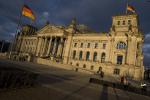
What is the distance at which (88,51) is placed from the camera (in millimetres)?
67000

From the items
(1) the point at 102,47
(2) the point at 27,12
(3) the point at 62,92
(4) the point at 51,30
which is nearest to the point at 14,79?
(3) the point at 62,92

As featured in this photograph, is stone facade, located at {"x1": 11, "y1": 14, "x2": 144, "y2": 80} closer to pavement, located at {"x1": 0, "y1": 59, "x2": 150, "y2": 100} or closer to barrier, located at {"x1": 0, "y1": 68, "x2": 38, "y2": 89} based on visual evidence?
pavement, located at {"x1": 0, "y1": 59, "x2": 150, "y2": 100}

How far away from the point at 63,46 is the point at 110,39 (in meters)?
24.7

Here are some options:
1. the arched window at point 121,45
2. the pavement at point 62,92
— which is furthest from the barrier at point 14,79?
the arched window at point 121,45

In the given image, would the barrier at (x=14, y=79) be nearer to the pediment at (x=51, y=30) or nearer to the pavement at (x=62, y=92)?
the pavement at (x=62, y=92)

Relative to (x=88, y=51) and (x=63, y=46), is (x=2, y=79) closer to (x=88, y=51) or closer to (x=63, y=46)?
(x=88, y=51)

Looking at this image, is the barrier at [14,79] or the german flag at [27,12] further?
the german flag at [27,12]

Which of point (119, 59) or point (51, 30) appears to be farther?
point (51, 30)

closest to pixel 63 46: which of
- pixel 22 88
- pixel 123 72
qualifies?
pixel 123 72

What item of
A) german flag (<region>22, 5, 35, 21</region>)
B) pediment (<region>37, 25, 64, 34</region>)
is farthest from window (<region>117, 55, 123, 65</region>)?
german flag (<region>22, 5, 35, 21</region>)

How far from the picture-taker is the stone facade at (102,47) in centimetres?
5578

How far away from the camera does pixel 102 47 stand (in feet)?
208

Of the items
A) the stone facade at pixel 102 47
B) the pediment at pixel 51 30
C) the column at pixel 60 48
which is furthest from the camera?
the pediment at pixel 51 30

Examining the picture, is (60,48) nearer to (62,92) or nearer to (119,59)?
(119,59)
